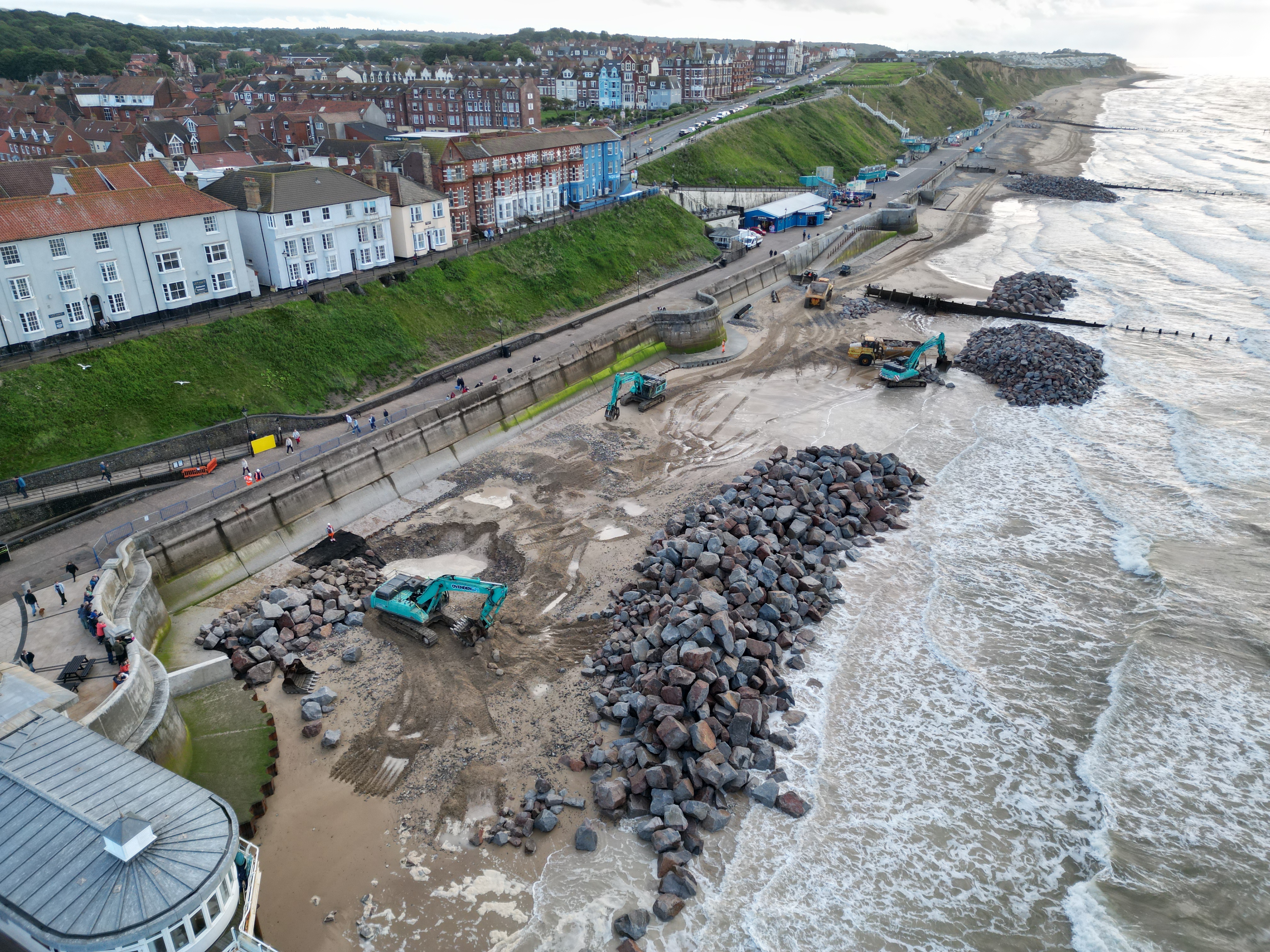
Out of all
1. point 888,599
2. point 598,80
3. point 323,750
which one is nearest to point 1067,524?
point 888,599

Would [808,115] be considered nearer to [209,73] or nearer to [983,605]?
[983,605]

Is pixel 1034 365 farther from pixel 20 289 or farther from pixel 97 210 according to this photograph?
pixel 20 289

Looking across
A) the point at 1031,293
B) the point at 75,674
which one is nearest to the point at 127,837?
the point at 75,674

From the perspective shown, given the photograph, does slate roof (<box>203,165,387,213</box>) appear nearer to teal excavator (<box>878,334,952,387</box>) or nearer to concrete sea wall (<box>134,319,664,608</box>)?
concrete sea wall (<box>134,319,664,608</box>)

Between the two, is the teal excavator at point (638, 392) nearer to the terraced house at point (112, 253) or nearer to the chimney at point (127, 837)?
the terraced house at point (112, 253)

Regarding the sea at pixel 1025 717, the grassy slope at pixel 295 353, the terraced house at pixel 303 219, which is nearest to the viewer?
the sea at pixel 1025 717

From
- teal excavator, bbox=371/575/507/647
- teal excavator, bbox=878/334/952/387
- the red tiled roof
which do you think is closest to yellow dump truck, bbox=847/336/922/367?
teal excavator, bbox=878/334/952/387

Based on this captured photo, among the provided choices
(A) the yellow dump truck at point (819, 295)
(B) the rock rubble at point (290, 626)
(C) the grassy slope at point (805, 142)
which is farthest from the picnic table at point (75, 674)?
(C) the grassy slope at point (805, 142)

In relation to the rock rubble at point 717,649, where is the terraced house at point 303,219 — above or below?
above
